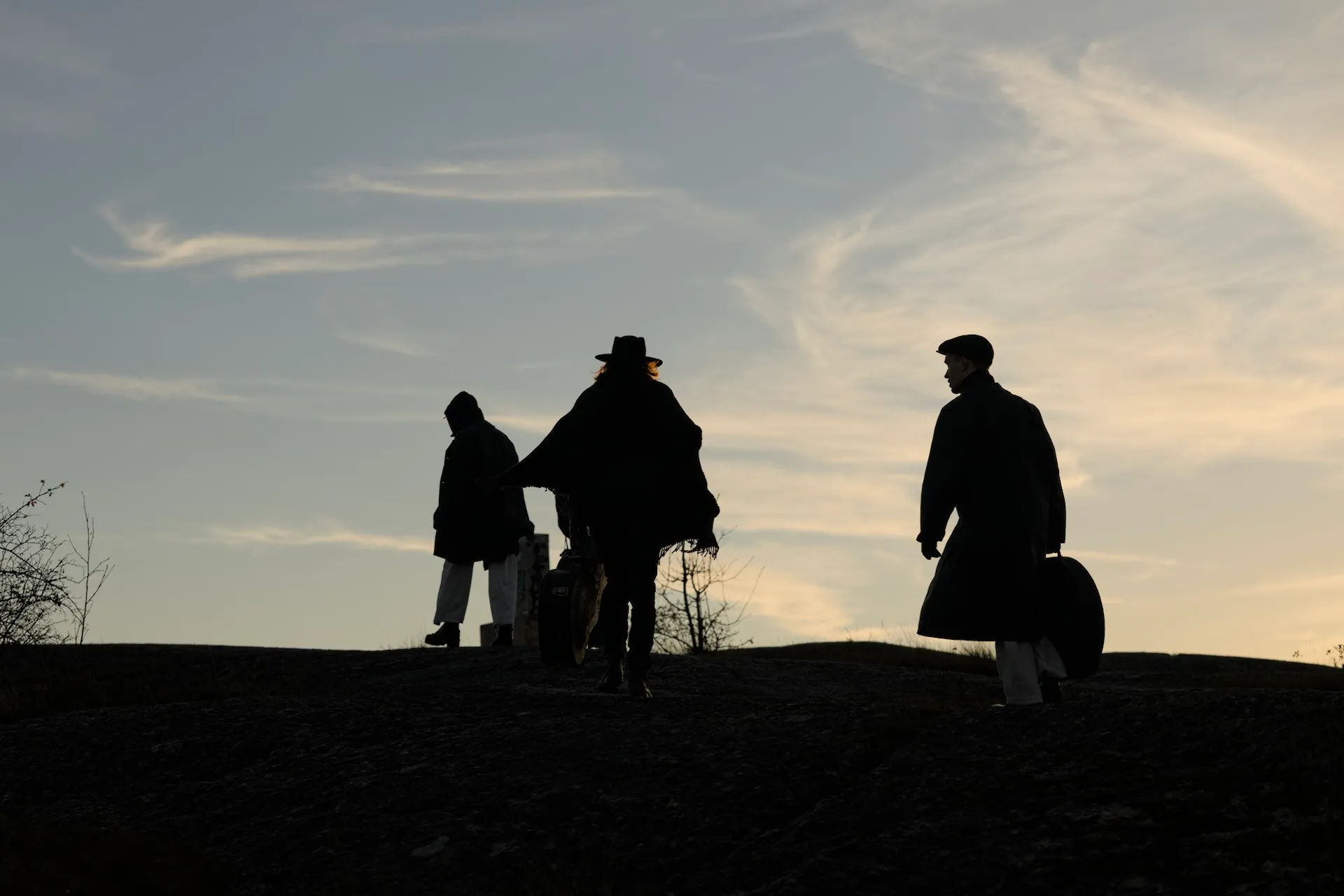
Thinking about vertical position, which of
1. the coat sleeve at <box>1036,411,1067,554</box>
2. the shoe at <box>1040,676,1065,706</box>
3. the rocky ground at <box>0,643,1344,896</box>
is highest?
the coat sleeve at <box>1036,411,1067,554</box>

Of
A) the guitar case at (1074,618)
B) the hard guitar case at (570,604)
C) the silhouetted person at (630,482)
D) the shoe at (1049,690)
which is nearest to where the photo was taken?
the guitar case at (1074,618)

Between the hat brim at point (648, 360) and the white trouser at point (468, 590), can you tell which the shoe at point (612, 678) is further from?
the white trouser at point (468, 590)

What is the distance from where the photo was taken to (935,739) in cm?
739

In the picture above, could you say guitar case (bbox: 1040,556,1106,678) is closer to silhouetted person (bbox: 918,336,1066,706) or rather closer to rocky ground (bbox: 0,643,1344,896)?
silhouetted person (bbox: 918,336,1066,706)

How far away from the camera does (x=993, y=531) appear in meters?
9.33

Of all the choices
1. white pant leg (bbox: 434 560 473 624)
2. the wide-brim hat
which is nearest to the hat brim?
the wide-brim hat

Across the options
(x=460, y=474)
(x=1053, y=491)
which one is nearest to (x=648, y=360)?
(x=1053, y=491)

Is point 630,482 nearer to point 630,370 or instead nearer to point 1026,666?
point 630,370

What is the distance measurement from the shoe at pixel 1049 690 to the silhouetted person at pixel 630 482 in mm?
2455

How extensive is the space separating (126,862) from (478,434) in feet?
29.0

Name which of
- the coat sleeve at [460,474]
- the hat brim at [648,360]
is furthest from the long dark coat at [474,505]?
the hat brim at [648,360]

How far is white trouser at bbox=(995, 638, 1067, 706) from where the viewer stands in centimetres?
922

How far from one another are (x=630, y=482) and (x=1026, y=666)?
282 centimetres

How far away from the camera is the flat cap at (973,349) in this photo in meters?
9.73
